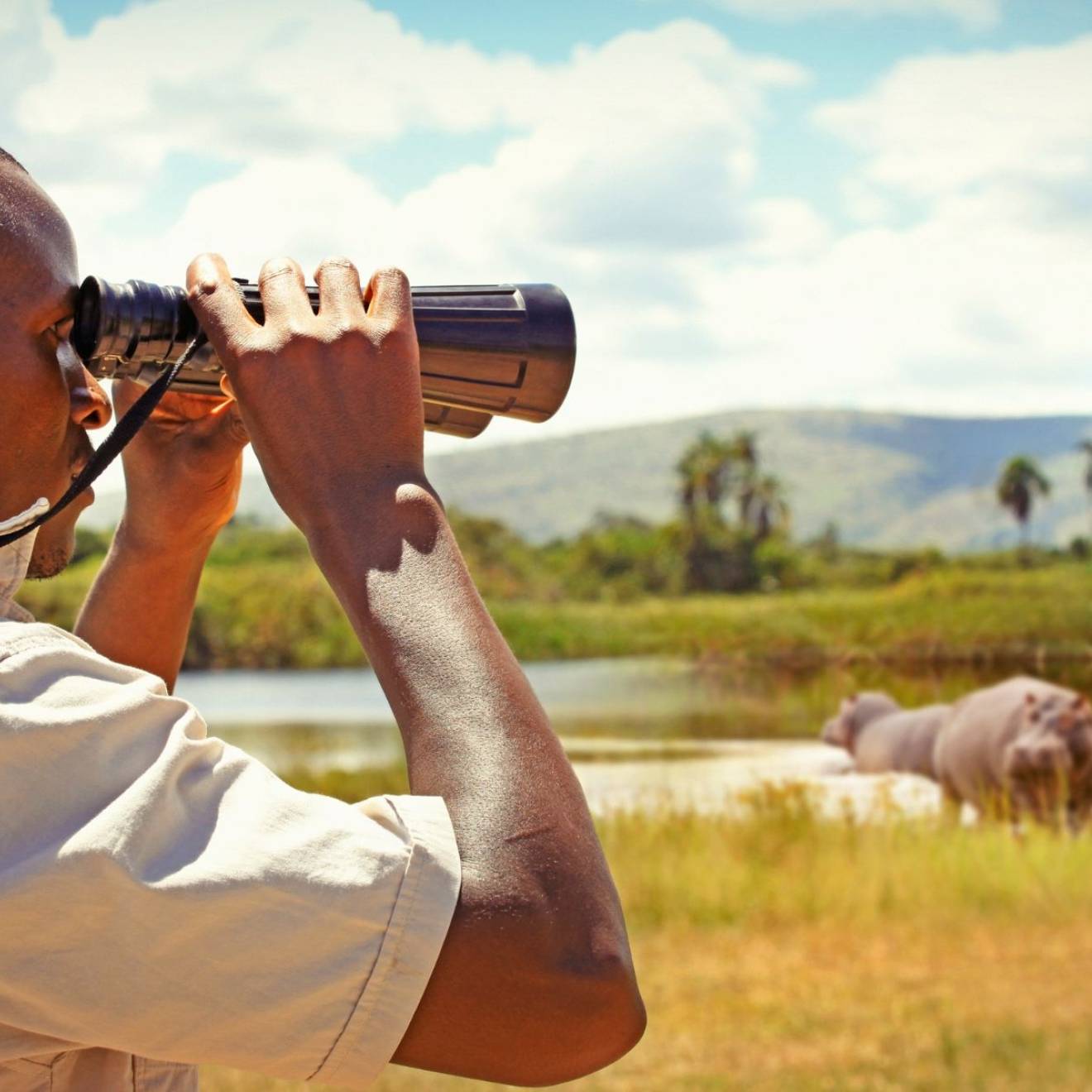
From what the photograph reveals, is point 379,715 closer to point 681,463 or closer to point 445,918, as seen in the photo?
point 445,918

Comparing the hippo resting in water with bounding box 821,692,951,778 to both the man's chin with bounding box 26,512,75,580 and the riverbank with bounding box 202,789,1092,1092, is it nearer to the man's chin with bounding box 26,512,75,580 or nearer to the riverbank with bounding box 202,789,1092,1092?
the riverbank with bounding box 202,789,1092,1092

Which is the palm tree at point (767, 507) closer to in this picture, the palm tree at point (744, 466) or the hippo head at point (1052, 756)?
the palm tree at point (744, 466)

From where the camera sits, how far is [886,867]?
6672 mm

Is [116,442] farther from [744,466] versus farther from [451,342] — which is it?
[744,466]

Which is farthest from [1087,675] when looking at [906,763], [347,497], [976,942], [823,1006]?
[347,497]

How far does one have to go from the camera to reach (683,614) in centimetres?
1689

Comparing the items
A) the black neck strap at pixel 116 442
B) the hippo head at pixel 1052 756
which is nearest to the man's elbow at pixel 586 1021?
the black neck strap at pixel 116 442

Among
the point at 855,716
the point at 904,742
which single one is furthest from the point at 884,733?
the point at 855,716

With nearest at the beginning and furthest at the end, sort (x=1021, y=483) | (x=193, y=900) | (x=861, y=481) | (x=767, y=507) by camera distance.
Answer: (x=193, y=900) → (x=767, y=507) → (x=1021, y=483) → (x=861, y=481)

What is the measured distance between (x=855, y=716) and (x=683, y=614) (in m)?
5.90

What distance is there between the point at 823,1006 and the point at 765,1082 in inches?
29.9

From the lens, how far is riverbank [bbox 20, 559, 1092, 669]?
39.5 feet

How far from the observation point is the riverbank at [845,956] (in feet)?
14.2

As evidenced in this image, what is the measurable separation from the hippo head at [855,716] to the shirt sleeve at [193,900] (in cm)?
1059
